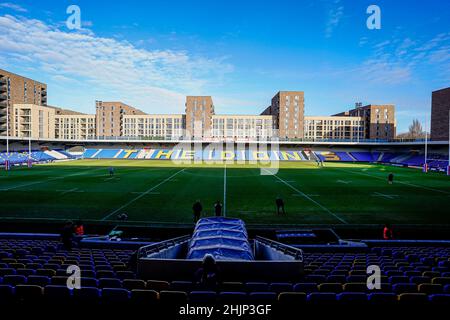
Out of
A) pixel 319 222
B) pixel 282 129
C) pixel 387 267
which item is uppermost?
pixel 282 129

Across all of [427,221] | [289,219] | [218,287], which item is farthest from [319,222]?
[218,287]

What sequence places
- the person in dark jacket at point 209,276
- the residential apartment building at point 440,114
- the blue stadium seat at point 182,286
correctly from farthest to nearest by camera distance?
the residential apartment building at point 440,114, the person in dark jacket at point 209,276, the blue stadium seat at point 182,286

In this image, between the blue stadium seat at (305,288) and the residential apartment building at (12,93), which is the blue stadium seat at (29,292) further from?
the residential apartment building at (12,93)

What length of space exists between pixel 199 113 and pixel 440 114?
8115 cm

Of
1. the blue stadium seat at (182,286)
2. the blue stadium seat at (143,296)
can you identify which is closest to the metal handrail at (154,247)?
the blue stadium seat at (182,286)

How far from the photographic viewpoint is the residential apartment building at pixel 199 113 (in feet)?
391

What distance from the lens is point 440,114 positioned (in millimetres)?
79125

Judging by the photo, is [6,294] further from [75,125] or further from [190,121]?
[75,125]

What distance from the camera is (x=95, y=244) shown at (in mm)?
12562

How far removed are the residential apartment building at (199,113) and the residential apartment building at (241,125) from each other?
4.93m

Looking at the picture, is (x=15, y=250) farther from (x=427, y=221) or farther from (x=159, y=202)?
(x=427, y=221)

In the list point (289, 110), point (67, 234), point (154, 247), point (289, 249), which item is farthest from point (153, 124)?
point (289, 249)
